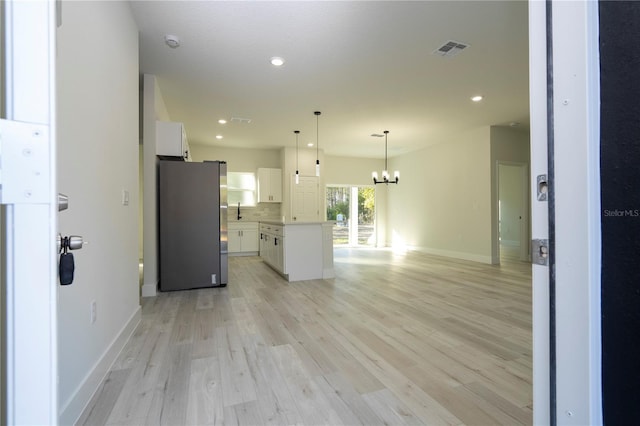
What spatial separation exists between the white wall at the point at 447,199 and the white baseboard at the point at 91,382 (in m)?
6.24

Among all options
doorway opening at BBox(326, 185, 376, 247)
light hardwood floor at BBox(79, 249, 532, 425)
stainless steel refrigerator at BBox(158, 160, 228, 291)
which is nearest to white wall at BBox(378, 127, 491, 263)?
doorway opening at BBox(326, 185, 376, 247)

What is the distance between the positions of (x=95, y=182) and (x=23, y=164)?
166cm

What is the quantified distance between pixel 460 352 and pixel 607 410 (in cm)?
185

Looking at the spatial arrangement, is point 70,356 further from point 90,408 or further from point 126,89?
point 126,89

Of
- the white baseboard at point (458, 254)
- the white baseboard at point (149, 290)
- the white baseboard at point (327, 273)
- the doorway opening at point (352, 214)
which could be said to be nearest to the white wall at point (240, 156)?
the doorway opening at point (352, 214)

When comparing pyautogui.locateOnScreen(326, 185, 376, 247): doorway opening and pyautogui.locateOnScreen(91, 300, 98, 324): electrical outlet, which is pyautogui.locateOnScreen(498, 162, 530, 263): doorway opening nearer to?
pyautogui.locateOnScreen(326, 185, 376, 247): doorway opening

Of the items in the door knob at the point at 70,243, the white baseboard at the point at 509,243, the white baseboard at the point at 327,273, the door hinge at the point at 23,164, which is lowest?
the white baseboard at the point at 327,273

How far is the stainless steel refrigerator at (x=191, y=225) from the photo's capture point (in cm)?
408

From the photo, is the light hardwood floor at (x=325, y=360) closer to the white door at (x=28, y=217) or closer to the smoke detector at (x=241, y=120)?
the white door at (x=28, y=217)

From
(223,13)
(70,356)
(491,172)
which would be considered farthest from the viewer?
(491,172)

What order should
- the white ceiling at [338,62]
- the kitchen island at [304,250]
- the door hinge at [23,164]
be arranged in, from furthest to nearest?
the kitchen island at [304,250]
the white ceiling at [338,62]
the door hinge at [23,164]

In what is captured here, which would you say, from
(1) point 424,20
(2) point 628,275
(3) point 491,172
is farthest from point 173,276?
(3) point 491,172

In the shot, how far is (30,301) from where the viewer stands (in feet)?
1.57

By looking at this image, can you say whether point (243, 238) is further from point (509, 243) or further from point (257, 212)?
point (509, 243)
